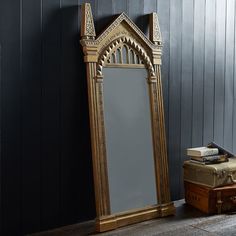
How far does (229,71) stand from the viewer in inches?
168

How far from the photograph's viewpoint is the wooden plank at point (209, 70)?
4.01m

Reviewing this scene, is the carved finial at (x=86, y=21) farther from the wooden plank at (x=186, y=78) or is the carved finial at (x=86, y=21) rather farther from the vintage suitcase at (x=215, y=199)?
the vintage suitcase at (x=215, y=199)

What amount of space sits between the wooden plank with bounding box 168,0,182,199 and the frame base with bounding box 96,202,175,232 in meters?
0.47

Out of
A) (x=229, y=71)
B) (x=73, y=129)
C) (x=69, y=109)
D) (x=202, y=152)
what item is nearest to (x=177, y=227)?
(x=202, y=152)

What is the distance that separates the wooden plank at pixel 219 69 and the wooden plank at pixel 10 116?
222 cm

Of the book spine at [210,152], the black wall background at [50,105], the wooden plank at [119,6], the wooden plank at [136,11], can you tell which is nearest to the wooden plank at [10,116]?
the black wall background at [50,105]

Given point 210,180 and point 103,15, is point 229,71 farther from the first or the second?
point 103,15

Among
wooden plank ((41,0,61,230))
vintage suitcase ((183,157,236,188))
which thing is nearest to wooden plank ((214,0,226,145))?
vintage suitcase ((183,157,236,188))

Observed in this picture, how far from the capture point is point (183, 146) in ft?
12.6

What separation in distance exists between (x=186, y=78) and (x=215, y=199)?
47.1 inches

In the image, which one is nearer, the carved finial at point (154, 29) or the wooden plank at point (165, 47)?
the carved finial at point (154, 29)

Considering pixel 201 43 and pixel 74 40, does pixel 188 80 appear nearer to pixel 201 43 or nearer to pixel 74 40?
pixel 201 43

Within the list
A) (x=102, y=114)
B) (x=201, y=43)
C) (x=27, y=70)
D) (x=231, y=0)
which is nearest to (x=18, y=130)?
(x=27, y=70)

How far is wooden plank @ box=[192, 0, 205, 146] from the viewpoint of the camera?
3.90m
